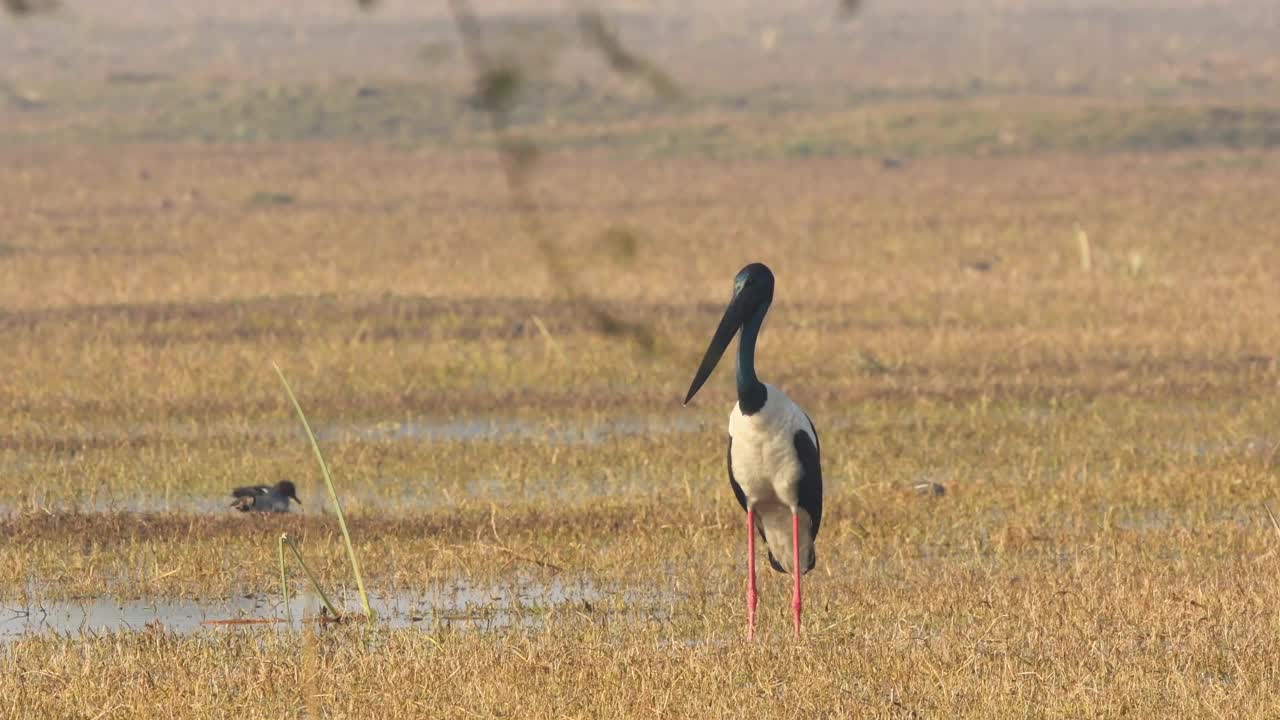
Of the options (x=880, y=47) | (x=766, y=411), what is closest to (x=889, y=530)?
(x=766, y=411)

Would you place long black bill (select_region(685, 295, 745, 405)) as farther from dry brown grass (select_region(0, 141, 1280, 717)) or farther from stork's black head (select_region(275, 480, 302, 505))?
stork's black head (select_region(275, 480, 302, 505))

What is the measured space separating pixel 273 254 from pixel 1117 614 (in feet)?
67.9

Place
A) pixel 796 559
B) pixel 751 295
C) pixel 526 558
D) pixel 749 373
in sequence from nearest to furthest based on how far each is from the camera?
pixel 751 295
pixel 749 373
pixel 796 559
pixel 526 558

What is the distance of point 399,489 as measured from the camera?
475 inches

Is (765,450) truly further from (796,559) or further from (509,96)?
(509,96)

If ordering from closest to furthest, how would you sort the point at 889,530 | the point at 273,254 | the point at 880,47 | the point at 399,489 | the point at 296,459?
the point at 889,530, the point at 399,489, the point at 296,459, the point at 273,254, the point at 880,47

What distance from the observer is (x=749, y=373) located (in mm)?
8156

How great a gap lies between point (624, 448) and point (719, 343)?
6.76 metres

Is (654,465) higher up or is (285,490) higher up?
(285,490)

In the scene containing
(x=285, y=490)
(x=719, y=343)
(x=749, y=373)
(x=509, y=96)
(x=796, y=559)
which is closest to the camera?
(x=509, y=96)

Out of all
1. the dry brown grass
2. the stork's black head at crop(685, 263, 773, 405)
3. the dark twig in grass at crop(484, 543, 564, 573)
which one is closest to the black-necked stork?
the stork's black head at crop(685, 263, 773, 405)

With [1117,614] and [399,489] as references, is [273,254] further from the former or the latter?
[1117,614]

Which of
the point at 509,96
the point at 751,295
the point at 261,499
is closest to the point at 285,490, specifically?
the point at 261,499

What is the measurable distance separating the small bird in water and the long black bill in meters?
3.91
